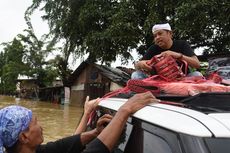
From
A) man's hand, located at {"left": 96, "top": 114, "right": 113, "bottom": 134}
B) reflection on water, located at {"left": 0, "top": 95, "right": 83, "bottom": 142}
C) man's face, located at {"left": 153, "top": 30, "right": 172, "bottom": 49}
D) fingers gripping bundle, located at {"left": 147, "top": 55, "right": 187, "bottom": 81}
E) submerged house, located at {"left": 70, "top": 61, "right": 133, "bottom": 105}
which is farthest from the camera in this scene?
submerged house, located at {"left": 70, "top": 61, "right": 133, "bottom": 105}

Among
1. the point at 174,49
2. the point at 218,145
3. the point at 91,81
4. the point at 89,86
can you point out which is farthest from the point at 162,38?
the point at 89,86

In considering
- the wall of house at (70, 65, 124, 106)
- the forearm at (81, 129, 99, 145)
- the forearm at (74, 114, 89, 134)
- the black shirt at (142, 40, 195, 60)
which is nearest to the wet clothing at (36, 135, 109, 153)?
the forearm at (81, 129, 99, 145)

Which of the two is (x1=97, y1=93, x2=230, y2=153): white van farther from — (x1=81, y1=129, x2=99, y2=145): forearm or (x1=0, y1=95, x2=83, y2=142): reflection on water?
(x1=0, y1=95, x2=83, y2=142): reflection on water

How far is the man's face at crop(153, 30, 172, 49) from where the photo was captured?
400 centimetres

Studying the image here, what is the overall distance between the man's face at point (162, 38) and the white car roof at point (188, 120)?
1.92 metres

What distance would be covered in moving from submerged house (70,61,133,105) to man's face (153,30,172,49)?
80.7 ft

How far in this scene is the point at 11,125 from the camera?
7.58 feet

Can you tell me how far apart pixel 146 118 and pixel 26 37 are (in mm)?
49307

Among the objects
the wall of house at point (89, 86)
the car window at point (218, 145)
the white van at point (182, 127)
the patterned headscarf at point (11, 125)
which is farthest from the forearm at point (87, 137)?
Result: the wall of house at point (89, 86)

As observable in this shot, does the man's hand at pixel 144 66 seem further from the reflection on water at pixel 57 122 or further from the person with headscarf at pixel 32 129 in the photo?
the reflection on water at pixel 57 122

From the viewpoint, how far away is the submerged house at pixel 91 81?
3098 cm

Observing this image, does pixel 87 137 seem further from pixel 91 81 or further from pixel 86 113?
pixel 91 81

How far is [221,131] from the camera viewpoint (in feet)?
5.42

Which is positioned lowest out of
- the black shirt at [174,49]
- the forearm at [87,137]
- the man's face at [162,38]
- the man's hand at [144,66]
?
the forearm at [87,137]
